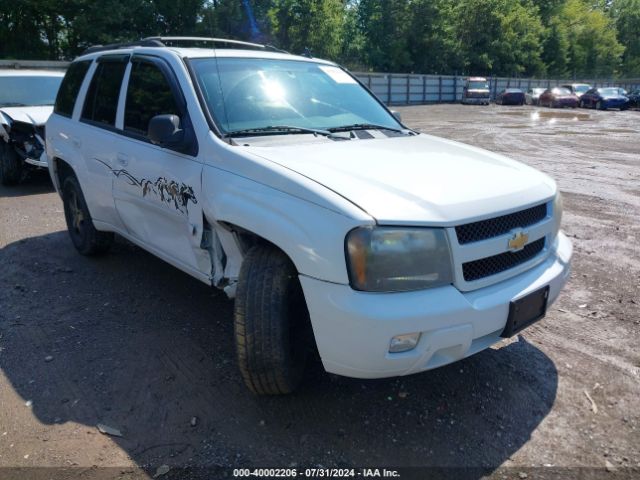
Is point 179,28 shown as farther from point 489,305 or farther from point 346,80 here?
point 489,305

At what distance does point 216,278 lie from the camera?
314cm

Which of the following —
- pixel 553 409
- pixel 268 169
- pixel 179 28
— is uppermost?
pixel 179 28

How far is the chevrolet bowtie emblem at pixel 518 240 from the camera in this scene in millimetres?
2582

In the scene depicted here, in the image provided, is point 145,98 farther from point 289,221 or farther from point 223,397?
point 223,397

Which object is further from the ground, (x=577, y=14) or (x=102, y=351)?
(x=577, y=14)

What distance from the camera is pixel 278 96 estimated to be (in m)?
3.49

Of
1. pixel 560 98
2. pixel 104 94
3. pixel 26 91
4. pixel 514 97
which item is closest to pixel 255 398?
pixel 104 94

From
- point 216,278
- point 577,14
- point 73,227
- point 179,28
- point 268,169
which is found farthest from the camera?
point 577,14

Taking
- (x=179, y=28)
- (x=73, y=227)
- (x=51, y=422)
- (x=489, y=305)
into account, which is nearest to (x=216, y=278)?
(x=51, y=422)

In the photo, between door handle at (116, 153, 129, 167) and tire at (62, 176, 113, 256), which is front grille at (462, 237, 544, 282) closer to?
door handle at (116, 153, 129, 167)

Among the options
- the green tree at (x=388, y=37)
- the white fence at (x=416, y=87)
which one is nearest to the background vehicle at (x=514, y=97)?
the white fence at (x=416, y=87)

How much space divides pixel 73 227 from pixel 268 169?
337 centimetres

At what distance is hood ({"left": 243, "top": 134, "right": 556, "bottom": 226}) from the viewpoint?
7.72ft

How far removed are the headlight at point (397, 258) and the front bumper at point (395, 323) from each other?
0.14 feet
